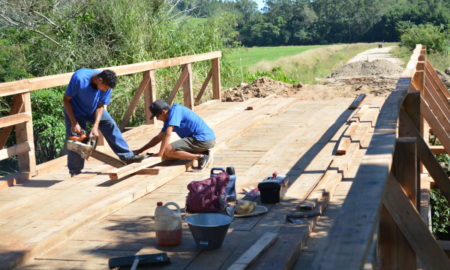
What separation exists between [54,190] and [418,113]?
405 centimetres

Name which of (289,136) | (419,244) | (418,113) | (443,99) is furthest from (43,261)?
(443,99)

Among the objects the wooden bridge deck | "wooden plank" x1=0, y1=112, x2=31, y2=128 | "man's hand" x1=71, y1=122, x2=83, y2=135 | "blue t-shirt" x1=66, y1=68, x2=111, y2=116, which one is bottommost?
the wooden bridge deck

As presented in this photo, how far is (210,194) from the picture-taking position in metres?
6.10

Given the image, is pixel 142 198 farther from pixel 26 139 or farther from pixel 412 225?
pixel 412 225

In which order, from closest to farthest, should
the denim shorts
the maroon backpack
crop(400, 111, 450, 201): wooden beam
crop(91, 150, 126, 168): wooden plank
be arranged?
the maroon backpack, crop(400, 111, 450, 201): wooden beam, crop(91, 150, 126, 168): wooden plank, the denim shorts

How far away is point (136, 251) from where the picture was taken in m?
5.33

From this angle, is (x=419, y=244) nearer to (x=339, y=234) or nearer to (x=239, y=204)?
(x=239, y=204)

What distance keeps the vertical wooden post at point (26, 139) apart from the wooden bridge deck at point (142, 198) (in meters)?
0.16

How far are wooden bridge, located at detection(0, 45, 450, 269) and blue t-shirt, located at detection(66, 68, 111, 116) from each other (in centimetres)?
42

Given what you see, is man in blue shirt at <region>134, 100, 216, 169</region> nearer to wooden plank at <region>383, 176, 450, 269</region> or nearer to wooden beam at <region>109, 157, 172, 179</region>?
wooden beam at <region>109, 157, 172, 179</region>

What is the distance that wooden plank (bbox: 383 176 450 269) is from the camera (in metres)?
5.04

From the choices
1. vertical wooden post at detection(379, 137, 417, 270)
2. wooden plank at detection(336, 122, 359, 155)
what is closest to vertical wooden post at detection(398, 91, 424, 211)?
wooden plank at detection(336, 122, 359, 155)

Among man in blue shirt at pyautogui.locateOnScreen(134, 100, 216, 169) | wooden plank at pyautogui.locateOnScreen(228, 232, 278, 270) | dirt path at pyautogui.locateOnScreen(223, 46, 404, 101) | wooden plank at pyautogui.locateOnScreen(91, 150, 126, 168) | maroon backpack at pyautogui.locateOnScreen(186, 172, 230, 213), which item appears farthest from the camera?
dirt path at pyautogui.locateOnScreen(223, 46, 404, 101)

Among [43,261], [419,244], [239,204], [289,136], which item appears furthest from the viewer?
[289,136]
